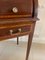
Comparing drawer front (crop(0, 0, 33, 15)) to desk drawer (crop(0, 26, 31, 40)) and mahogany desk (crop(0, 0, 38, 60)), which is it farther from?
desk drawer (crop(0, 26, 31, 40))

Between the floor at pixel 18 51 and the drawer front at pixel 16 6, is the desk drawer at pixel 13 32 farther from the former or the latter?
the floor at pixel 18 51

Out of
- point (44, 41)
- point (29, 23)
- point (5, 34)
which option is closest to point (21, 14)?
point (29, 23)

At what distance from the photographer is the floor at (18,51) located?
1.77 m

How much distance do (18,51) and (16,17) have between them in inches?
Answer: 31.6

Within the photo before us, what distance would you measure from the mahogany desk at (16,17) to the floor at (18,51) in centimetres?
56

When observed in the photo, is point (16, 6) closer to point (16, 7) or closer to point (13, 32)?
point (16, 7)

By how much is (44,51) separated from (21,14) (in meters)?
0.90

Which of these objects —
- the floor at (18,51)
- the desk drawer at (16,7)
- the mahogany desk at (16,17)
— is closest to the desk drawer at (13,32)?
the mahogany desk at (16,17)

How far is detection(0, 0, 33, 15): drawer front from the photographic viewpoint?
3.84 feet

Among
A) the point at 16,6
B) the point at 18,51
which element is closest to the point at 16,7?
the point at 16,6

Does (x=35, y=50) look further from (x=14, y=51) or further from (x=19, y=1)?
(x=19, y=1)

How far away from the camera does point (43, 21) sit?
210 centimetres

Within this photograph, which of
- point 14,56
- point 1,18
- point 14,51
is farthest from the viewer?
point 14,51

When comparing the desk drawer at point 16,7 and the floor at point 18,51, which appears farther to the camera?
the floor at point 18,51
